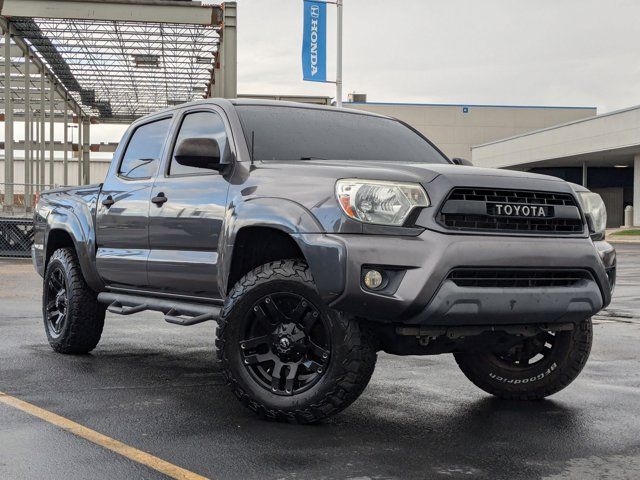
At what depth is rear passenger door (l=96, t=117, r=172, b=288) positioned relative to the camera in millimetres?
6719

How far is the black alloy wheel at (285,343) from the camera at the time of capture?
509cm

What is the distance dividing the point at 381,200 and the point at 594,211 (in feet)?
5.28

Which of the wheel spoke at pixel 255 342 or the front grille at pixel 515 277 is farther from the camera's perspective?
the wheel spoke at pixel 255 342

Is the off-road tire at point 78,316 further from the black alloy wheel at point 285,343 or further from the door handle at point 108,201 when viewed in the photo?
the black alloy wheel at point 285,343

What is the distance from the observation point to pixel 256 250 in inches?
220

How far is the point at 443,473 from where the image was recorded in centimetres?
422

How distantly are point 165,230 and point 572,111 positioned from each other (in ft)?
241

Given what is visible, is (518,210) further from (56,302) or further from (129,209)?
(56,302)

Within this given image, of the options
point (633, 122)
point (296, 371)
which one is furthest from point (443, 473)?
point (633, 122)

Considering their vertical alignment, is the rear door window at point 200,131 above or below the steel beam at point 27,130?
below

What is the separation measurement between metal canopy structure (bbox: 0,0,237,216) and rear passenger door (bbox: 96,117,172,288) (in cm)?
1967

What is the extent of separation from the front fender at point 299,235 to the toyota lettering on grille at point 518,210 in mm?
915

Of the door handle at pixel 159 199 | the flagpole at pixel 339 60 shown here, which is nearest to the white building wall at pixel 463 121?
the flagpole at pixel 339 60

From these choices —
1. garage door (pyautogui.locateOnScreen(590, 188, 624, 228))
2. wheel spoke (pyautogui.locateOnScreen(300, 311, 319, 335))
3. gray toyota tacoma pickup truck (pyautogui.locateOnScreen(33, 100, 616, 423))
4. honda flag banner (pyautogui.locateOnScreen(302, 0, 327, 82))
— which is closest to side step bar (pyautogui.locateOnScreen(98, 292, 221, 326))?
gray toyota tacoma pickup truck (pyautogui.locateOnScreen(33, 100, 616, 423))
